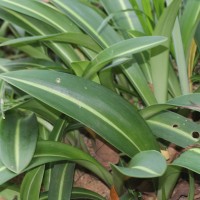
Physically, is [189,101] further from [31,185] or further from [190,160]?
[31,185]

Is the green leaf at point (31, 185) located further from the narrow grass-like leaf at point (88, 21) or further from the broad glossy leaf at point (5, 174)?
the narrow grass-like leaf at point (88, 21)

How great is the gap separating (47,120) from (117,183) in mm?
269

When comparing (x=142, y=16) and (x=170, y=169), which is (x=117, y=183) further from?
(x=142, y=16)

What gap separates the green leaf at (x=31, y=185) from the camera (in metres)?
0.91

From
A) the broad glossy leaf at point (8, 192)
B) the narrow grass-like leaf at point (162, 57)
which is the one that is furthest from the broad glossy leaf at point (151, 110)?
the broad glossy leaf at point (8, 192)

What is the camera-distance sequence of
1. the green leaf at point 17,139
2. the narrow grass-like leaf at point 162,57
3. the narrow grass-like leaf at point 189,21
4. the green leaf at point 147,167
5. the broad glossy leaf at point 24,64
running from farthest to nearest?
1. the broad glossy leaf at point 24,64
2. the narrow grass-like leaf at point 189,21
3. the narrow grass-like leaf at point 162,57
4. the green leaf at point 17,139
5. the green leaf at point 147,167

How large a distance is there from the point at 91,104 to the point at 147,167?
7.1 inches

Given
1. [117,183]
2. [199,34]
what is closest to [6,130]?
[117,183]

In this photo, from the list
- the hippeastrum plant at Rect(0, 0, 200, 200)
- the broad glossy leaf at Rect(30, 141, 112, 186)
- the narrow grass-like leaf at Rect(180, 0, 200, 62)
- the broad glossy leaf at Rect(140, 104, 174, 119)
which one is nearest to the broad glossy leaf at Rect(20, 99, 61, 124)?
the hippeastrum plant at Rect(0, 0, 200, 200)

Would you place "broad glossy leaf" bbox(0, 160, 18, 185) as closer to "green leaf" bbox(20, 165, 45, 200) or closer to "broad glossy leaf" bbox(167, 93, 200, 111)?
"green leaf" bbox(20, 165, 45, 200)

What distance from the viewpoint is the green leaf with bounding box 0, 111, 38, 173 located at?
0.75 meters

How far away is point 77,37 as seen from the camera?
97 centimetres

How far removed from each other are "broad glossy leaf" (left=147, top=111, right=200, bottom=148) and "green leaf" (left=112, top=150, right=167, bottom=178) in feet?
0.51

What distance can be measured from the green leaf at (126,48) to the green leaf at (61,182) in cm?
24
